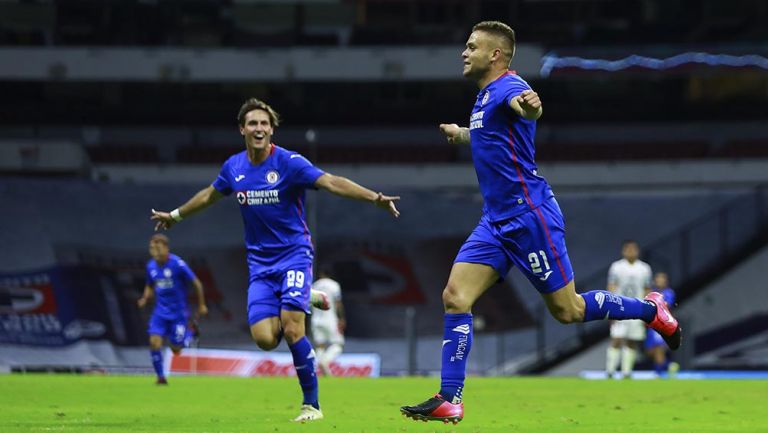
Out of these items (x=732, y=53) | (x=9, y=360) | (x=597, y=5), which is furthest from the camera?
(x=597, y=5)

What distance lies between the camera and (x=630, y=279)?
83.4 ft

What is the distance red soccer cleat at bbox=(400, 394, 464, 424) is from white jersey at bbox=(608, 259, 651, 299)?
54.0ft

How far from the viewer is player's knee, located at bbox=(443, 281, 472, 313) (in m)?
9.40

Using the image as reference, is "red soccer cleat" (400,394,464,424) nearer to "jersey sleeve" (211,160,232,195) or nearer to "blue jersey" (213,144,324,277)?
"blue jersey" (213,144,324,277)

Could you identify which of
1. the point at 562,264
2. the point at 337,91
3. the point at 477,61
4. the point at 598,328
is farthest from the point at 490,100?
the point at 337,91

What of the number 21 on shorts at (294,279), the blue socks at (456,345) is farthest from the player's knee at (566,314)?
the number 21 on shorts at (294,279)

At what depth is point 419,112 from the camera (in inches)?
1777

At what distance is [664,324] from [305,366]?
130 inches

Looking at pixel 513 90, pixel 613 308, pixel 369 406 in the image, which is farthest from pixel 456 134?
pixel 369 406

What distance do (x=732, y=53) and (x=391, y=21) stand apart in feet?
43.0

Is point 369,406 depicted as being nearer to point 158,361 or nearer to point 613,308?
point 613,308

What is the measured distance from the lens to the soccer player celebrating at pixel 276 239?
38.5ft

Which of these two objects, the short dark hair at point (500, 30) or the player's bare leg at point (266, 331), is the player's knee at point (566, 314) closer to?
the short dark hair at point (500, 30)

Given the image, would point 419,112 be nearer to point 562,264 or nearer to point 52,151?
point 52,151
